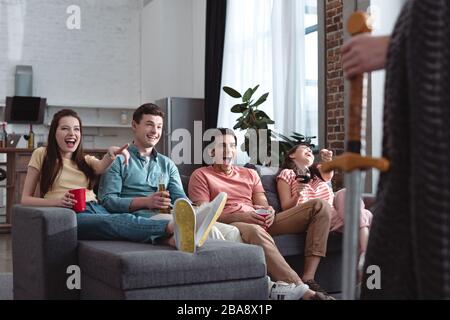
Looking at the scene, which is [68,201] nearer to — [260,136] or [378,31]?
[378,31]

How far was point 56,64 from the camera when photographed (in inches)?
374

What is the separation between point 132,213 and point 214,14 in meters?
5.34

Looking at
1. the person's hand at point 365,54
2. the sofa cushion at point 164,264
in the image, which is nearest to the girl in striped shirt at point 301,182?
the sofa cushion at point 164,264

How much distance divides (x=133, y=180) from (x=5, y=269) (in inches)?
72.2

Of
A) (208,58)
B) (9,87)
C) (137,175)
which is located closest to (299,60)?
(208,58)

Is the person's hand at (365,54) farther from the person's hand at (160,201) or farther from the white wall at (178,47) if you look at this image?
the white wall at (178,47)

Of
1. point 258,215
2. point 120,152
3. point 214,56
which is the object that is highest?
point 214,56

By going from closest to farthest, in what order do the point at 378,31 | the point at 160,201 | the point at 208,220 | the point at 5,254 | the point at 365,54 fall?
the point at 365,54
the point at 208,220
the point at 160,201
the point at 378,31
the point at 5,254

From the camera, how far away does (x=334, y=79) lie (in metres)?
5.99

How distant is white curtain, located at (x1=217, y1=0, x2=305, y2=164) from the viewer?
660 centimetres

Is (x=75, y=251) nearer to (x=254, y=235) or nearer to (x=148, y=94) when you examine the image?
(x=254, y=235)

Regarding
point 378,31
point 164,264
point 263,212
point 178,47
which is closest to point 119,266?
point 164,264

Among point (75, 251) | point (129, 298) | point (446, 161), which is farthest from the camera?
point (75, 251)

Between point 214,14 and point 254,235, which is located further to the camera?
point 214,14
